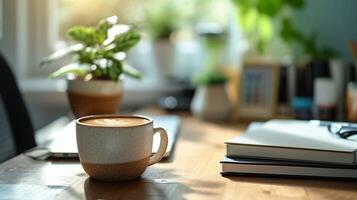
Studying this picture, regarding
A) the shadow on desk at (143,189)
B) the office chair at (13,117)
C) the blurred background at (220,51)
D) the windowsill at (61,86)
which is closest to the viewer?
the shadow on desk at (143,189)

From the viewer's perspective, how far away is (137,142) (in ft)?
2.89

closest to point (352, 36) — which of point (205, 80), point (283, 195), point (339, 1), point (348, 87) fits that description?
point (339, 1)

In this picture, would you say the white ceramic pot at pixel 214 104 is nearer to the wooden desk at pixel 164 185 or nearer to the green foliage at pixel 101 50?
the green foliage at pixel 101 50

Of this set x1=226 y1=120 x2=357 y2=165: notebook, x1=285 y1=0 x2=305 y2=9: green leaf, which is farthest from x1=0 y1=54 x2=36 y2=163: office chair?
x1=285 y1=0 x2=305 y2=9: green leaf

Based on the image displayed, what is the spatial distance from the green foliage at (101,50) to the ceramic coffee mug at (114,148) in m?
0.35

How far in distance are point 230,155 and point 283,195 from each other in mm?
149

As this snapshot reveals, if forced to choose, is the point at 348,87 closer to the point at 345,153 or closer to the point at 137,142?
the point at 345,153

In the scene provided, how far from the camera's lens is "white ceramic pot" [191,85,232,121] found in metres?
1.58

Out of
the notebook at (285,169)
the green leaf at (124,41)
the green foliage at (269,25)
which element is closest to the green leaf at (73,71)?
the green leaf at (124,41)

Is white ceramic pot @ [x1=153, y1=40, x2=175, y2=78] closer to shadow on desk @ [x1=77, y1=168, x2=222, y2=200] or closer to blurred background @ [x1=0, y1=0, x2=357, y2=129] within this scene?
blurred background @ [x1=0, y1=0, x2=357, y2=129]

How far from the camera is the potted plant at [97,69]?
48.7 inches

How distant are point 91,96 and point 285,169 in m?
0.51

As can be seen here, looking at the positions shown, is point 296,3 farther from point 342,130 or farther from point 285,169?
point 285,169

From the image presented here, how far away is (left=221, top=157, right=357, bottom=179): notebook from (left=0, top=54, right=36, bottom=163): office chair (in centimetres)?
61
